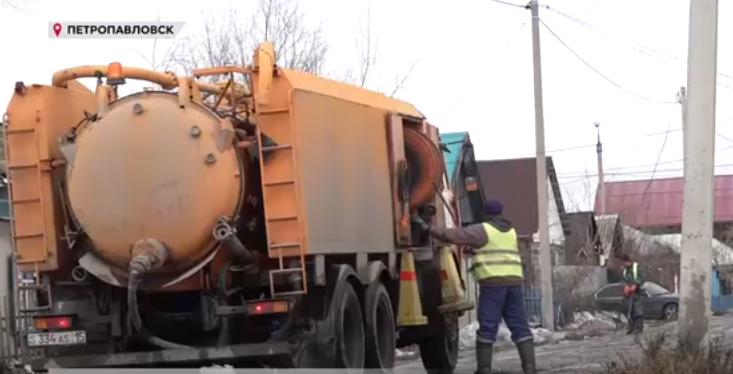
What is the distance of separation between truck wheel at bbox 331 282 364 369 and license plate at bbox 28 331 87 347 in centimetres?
194

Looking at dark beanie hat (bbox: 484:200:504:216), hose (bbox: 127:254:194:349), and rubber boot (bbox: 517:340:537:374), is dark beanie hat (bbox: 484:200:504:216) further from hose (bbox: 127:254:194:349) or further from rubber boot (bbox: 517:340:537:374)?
hose (bbox: 127:254:194:349)

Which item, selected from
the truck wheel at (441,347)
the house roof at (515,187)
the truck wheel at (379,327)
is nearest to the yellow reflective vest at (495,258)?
the truck wheel at (379,327)

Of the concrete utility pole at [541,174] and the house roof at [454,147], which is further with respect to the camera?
the concrete utility pole at [541,174]

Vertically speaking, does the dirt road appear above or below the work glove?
below

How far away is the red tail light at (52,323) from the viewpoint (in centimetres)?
862

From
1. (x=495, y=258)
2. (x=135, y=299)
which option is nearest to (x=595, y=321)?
(x=495, y=258)

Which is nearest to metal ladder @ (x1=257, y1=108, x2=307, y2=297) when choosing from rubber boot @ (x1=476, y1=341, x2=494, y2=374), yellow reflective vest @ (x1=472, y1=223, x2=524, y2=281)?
yellow reflective vest @ (x1=472, y1=223, x2=524, y2=281)

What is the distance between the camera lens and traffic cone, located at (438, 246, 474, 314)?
12164mm

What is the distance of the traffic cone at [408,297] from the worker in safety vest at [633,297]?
1131cm

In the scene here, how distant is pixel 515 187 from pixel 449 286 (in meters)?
27.6

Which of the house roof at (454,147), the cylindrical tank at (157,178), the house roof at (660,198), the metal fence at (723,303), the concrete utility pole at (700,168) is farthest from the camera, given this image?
the house roof at (660,198)

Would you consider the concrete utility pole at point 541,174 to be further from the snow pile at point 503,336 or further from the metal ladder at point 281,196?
the metal ladder at point 281,196

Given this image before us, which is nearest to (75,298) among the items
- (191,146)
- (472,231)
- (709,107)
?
(191,146)

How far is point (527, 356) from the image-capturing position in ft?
35.3
